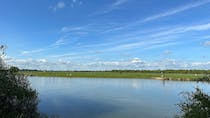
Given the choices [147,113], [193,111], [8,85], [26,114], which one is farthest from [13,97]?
[147,113]

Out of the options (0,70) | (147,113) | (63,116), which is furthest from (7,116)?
(147,113)

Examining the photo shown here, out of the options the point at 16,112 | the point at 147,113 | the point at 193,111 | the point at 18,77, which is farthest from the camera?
the point at 147,113

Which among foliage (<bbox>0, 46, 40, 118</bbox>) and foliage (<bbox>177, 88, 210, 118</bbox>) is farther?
foliage (<bbox>0, 46, 40, 118</bbox>)

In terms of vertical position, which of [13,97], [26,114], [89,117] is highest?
[13,97]

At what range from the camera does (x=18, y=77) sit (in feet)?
37.3

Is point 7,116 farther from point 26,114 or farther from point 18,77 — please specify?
point 18,77

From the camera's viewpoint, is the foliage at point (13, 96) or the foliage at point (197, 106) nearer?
the foliage at point (197, 106)

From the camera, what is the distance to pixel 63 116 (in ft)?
88.2

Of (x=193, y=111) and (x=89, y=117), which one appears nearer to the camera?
(x=193, y=111)

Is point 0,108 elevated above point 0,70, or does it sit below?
below

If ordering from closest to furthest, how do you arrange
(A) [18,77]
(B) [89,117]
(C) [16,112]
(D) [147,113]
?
(C) [16,112] < (A) [18,77] < (B) [89,117] < (D) [147,113]

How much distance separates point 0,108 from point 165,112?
23.6 metres

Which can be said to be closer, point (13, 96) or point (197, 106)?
point (197, 106)

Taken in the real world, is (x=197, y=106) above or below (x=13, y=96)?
below
